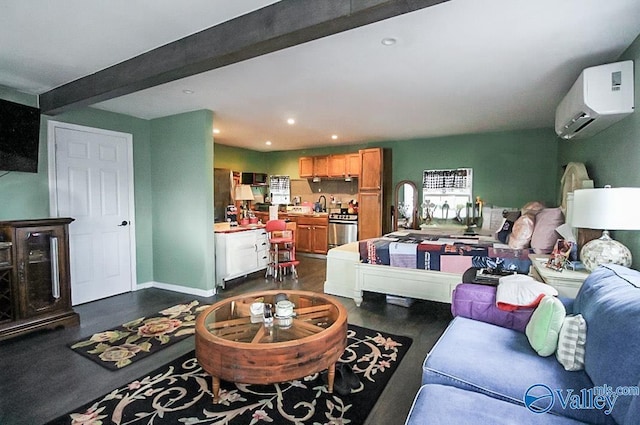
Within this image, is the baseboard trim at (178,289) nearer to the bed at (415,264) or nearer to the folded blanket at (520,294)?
the bed at (415,264)

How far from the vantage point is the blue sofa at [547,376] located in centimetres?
120

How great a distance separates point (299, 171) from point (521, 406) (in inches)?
259

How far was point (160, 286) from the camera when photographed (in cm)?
468

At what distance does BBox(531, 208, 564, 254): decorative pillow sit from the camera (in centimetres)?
323

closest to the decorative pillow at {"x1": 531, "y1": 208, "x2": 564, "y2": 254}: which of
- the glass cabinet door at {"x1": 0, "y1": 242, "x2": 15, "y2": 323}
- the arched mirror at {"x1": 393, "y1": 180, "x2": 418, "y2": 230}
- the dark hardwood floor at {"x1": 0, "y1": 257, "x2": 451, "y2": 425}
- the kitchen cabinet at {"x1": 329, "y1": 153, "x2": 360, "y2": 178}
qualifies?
the dark hardwood floor at {"x1": 0, "y1": 257, "x2": 451, "y2": 425}

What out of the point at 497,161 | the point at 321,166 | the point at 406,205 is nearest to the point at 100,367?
the point at 406,205

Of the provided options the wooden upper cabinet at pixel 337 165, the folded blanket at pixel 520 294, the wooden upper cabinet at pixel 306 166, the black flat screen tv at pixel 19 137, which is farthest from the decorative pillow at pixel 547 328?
the wooden upper cabinet at pixel 306 166

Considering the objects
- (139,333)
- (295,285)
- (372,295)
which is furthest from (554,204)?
(139,333)

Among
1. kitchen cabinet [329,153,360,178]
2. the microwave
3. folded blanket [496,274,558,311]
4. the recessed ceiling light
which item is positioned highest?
the recessed ceiling light

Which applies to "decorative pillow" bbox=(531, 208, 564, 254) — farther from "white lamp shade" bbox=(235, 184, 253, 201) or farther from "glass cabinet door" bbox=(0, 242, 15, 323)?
"glass cabinet door" bbox=(0, 242, 15, 323)

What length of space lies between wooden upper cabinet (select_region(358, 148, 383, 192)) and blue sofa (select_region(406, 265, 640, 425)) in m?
4.63

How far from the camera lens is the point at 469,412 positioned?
1.24 m

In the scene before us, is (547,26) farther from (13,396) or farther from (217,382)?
(13,396)

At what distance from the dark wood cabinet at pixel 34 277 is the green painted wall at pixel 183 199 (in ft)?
4.27
